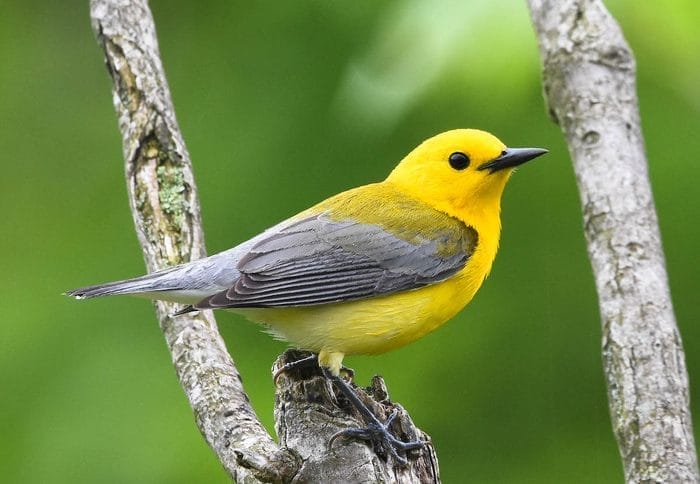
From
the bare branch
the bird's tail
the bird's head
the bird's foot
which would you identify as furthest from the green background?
the bird's foot

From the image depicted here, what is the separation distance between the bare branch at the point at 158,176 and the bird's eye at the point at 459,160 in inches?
48.7

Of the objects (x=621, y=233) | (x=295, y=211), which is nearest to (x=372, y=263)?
(x=295, y=211)

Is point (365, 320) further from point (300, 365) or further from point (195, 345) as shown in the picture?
point (195, 345)

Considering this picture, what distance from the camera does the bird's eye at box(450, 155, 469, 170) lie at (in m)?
5.64

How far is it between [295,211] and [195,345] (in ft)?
4.50

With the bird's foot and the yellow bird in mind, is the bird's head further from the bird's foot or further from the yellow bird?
the bird's foot

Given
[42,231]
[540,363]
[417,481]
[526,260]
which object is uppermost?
[42,231]

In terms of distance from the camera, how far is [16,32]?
6.91 metres

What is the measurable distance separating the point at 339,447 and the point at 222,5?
317 cm

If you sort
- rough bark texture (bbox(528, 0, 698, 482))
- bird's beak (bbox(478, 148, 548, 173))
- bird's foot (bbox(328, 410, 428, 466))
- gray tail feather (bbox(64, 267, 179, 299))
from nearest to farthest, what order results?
1. rough bark texture (bbox(528, 0, 698, 482))
2. bird's foot (bbox(328, 410, 428, 466))
3. gray tail feather (bbox(64, 267, 179, 299))
4. bird's beak (bbox(478, 148, 548, 173))

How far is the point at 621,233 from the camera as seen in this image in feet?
15.0

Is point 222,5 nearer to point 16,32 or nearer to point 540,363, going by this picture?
point 16,32

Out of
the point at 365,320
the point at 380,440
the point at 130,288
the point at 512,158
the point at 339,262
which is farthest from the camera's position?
the point at 512,158

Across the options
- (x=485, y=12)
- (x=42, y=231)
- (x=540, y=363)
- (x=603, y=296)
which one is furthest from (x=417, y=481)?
(x=42, y=231)
